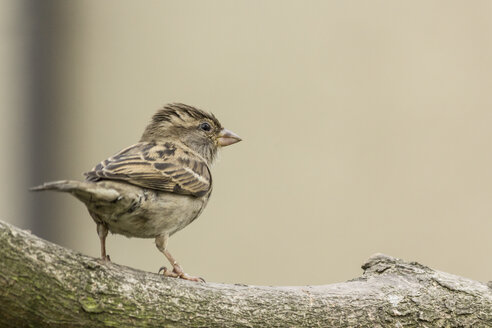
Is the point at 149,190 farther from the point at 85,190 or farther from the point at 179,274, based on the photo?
the point at 85,190

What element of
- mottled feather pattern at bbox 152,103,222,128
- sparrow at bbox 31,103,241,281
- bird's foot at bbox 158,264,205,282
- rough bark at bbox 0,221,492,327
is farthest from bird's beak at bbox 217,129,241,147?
rough bark at bbox 0,221,492,327

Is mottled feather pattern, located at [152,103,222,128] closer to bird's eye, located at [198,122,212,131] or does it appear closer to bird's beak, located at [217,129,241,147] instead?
bird's eye, located at [198,122,212,131]

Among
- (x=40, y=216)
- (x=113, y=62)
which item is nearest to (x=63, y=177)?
(x=40, y=216)

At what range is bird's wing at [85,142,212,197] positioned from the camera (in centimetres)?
380

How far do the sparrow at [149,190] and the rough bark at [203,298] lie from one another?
23 cm

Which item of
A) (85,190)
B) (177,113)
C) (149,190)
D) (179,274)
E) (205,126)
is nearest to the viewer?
(85,190)

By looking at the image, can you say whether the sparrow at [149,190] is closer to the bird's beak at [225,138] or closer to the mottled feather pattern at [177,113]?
the mottled feather pattern at [177,113]

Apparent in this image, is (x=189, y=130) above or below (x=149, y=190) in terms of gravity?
above

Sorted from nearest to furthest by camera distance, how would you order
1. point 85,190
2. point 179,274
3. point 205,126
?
point 85,190, point 179,274, point 205,126

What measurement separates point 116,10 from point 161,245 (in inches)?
206

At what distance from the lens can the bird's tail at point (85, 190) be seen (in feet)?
10.2

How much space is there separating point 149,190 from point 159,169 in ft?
0.65

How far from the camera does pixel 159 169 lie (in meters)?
4.10

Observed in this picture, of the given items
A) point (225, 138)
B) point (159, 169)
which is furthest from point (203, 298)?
point (225, 138)
